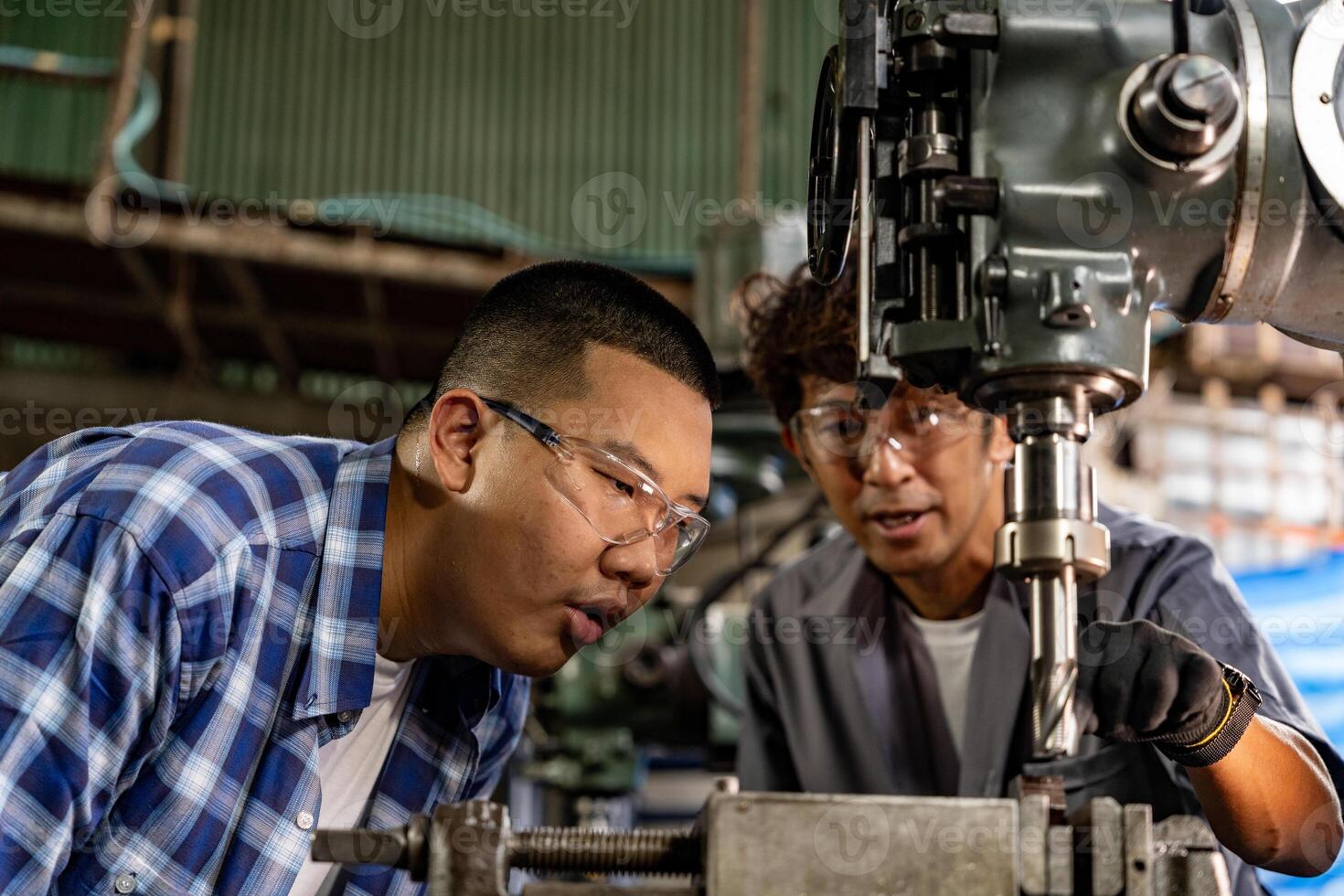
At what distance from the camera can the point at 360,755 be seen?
147 centimetres

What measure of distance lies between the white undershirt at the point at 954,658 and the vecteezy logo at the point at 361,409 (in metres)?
3.35

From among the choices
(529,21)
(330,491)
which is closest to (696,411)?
(330,491)

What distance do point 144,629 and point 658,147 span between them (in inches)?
207

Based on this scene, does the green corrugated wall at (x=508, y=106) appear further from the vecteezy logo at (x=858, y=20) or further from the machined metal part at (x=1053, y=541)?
the machined metal part at (x=1053, y=541)

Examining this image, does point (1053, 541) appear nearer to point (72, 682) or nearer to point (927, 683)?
point (72, 682)

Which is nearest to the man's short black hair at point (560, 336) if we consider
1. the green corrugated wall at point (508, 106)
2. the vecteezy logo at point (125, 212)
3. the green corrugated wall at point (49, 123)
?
the vecteezy logo at point (125, 212)

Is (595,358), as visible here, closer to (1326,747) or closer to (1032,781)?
(1032,781)

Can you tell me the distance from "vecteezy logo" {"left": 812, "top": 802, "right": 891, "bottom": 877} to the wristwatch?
0.46m

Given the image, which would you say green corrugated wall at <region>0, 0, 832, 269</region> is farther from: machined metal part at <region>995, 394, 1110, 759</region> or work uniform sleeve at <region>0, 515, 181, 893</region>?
machined metal part at <region>995, 394, 1110, 759</region>

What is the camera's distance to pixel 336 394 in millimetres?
5676

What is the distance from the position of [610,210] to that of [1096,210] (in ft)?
16.9
